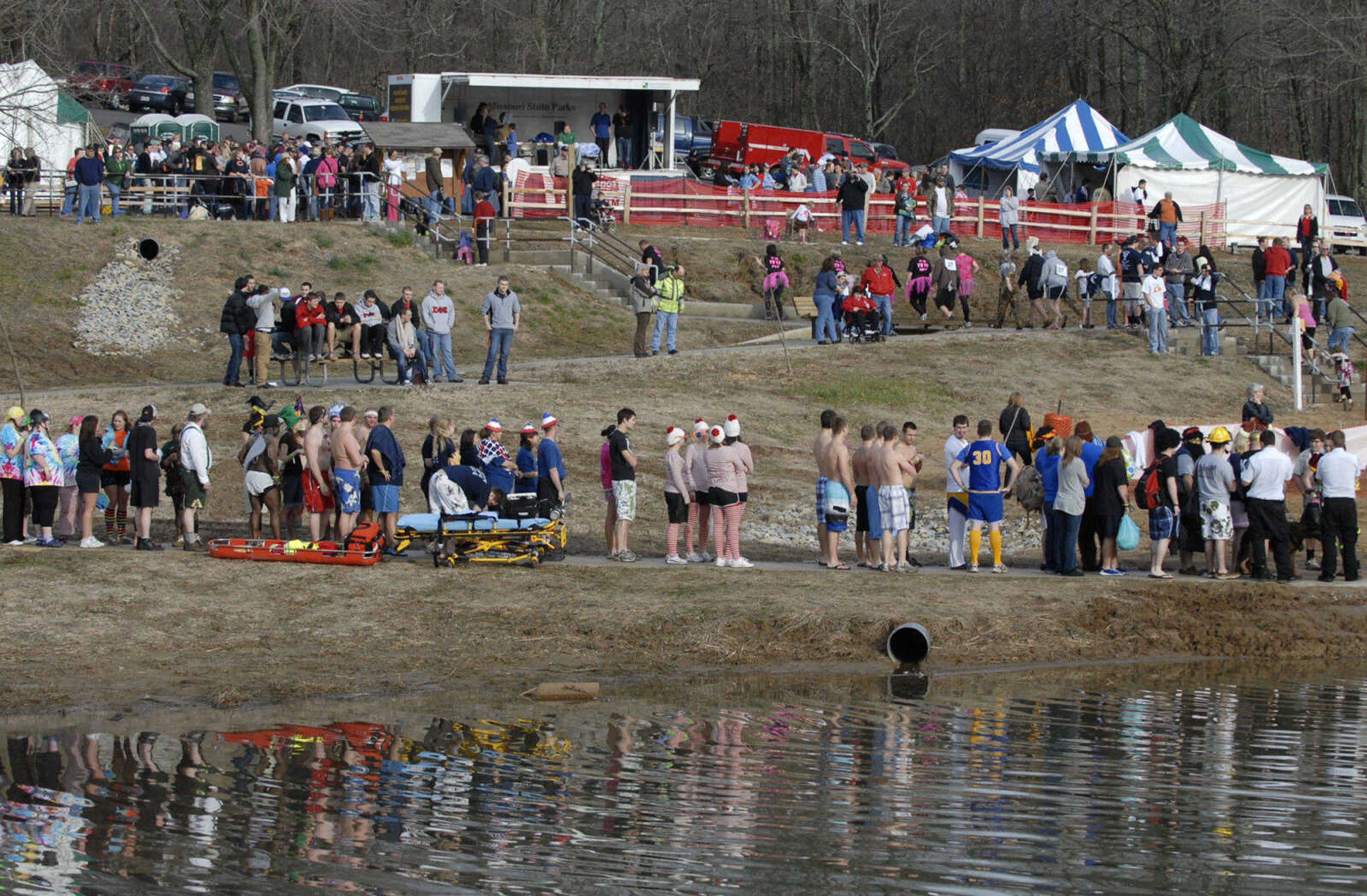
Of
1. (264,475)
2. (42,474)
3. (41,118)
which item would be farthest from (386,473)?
(41,118)

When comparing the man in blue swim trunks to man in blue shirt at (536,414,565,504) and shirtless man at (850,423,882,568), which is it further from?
man in blue shirt at (536,414,565,504)

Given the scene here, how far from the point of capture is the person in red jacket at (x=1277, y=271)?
31188mm

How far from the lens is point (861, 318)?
2942 centimetres

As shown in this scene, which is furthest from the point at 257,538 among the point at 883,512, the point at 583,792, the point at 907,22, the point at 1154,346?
the point at 907,22

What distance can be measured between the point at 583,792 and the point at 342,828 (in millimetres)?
1542

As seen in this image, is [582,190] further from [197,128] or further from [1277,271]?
[197,128]

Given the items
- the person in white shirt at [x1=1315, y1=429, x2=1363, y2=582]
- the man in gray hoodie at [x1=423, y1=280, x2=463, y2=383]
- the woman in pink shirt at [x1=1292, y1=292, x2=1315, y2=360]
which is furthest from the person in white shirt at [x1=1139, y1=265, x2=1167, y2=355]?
the person in white shirt at [x1=1315, y1=429, x2=1363, y2=582]

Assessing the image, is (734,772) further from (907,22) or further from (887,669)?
(907,22)

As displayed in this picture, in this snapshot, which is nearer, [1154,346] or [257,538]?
[257,538]

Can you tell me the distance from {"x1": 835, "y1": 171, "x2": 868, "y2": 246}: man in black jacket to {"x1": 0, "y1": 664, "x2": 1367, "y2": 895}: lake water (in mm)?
23674

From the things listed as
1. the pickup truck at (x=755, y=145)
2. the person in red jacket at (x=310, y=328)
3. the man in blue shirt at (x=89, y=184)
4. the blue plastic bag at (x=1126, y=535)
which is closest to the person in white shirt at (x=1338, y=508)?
the blue plastic bag at (x=1126, y=535)

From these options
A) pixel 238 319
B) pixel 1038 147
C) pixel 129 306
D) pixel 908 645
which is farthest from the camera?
pixel 1038 147

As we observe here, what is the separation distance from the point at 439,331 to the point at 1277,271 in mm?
16565

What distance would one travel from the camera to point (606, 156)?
42.3 meters
